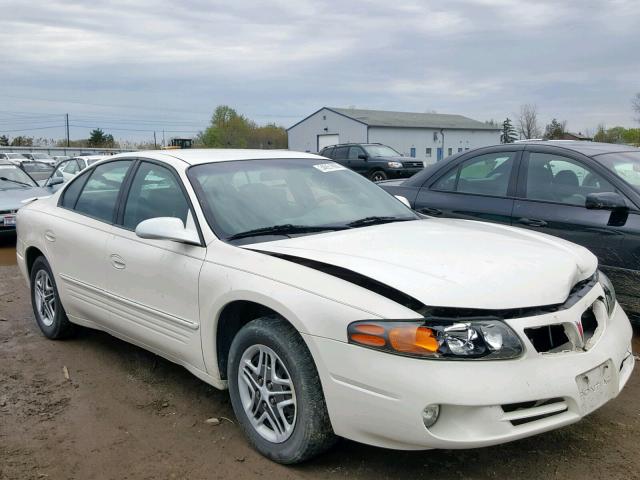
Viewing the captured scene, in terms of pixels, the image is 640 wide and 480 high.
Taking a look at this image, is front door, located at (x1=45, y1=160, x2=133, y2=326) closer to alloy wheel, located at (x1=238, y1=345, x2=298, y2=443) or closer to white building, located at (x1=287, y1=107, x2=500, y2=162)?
alloy wheel, located at (x1=238, y1=345, x2=298, y2=443)

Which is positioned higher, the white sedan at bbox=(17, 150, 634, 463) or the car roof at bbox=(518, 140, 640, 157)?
the car roof at bbox=(518, 140, 640, 157)

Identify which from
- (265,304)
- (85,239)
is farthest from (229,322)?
(85,239)

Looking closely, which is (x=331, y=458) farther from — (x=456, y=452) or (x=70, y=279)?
(x=70, y=279)

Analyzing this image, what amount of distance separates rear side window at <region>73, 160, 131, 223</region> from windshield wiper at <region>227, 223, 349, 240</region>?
1335 millimetres

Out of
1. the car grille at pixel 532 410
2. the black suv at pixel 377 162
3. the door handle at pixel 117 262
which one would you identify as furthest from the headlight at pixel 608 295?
the black suv at pixel 377 162

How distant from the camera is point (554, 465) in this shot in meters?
2.99

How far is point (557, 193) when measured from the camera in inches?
211

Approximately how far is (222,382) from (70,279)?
1846mm

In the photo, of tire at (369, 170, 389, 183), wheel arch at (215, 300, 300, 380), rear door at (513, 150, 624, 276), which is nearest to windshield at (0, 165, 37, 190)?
rear door at (513, 150, 624, 276)

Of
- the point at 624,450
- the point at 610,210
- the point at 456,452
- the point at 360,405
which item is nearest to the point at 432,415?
the point at 360,405

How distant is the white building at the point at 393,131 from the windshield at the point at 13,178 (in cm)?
4025

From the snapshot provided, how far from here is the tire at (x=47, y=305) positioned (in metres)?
5.00

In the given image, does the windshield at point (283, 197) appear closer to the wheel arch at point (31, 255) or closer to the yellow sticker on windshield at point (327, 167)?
the yellow sticker on windshield at point (327, 167)

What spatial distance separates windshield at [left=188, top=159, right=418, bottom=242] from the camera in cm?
364
